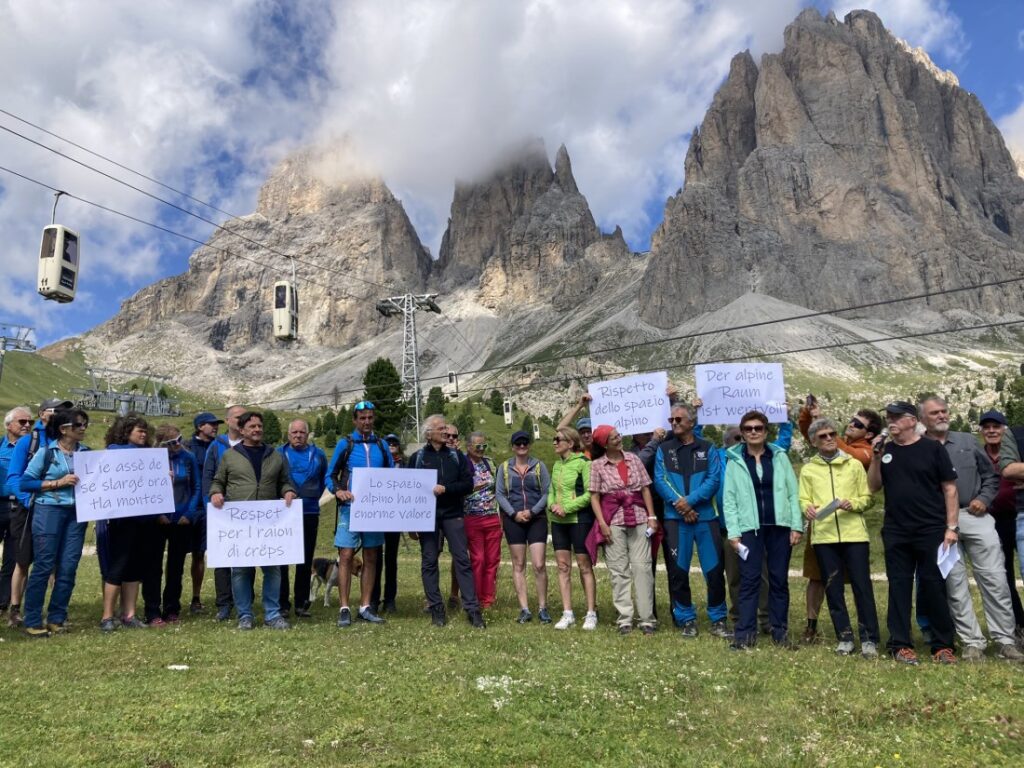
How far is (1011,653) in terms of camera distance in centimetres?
796

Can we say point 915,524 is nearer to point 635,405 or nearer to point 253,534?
point 635,405

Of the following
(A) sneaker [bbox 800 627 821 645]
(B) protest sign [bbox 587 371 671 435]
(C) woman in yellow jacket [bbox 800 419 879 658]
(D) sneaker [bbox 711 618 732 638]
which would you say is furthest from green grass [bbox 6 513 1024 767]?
(B) protest sign [bbox 587 371 671 435]

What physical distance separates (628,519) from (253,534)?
556cm

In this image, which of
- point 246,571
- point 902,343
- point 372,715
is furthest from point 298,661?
point 902,343

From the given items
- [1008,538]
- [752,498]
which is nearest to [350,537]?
[752,498]

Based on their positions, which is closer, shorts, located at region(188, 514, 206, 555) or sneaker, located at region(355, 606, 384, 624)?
sneaker, located at region(355, 606, 384, 624)

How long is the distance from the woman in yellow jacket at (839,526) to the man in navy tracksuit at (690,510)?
125 centimetres

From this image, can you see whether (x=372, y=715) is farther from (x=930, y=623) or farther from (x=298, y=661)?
(x=930, y=623)

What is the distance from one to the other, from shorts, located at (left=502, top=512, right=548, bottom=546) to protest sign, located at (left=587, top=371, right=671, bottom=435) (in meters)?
1.92

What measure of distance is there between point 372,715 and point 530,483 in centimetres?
525

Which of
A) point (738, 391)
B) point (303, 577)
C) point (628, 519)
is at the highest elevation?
point (738, 391)

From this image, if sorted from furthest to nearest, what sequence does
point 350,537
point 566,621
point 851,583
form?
point 350,537 < point 566,621 < point 851,583

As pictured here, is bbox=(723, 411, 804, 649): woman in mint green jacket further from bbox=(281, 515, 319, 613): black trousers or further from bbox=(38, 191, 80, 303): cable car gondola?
bbox=(38, 191, 80, 303): cable car gondola

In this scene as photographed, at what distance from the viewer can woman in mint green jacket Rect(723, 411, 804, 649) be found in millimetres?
8898
